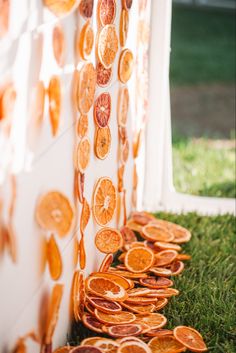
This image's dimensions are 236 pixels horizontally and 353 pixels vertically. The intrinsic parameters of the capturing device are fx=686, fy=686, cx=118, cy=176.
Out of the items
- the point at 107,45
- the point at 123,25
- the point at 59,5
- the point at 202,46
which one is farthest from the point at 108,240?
the point at 202,46

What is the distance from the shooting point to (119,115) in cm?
332

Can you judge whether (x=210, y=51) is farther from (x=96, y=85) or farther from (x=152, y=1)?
(x=96, y=85)

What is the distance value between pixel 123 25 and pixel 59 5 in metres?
0.96

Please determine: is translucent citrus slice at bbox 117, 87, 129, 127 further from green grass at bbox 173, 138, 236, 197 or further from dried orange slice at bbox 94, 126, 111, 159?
green grass at bbox 173, 138, 236, 197

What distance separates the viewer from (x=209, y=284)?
3266 millimetres

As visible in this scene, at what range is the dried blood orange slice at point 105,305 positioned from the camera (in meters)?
2.87

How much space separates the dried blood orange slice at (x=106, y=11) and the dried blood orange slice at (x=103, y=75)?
0.59ft

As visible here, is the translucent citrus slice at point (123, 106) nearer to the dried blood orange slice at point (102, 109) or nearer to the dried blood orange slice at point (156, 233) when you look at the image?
the dried blood orange slice at point (102, 109)

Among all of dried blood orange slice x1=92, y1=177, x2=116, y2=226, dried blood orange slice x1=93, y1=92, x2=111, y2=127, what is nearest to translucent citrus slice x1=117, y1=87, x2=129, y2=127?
dried blood orange slice x1=93, y1=92, x2=111, y2=127

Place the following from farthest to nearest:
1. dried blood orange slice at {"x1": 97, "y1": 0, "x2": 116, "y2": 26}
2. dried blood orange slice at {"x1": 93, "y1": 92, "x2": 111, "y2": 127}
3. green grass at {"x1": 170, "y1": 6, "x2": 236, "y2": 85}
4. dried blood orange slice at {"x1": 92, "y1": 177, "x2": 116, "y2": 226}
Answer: green grass at {"x1": 170, "y1": 6, "x2": 236, "y2": 85} < dried blood orange slice at {"x1": 92, "y1": 177, "x2": 116, "y2": 226} < dried blood orange slice at {"x1": 93, "y1": 92, "x2": 111, "y2": 127} < dried blood orange slice at {"x1": 97, "y1": 0, "x2": 116, "y2": 26}

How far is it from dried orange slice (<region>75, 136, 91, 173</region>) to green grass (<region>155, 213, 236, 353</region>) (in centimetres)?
78

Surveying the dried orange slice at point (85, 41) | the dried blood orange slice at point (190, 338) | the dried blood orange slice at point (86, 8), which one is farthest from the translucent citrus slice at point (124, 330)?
the dried blood orange slice at point (86, 8)

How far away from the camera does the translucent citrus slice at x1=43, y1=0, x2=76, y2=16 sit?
220cm

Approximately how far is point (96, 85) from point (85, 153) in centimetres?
30
